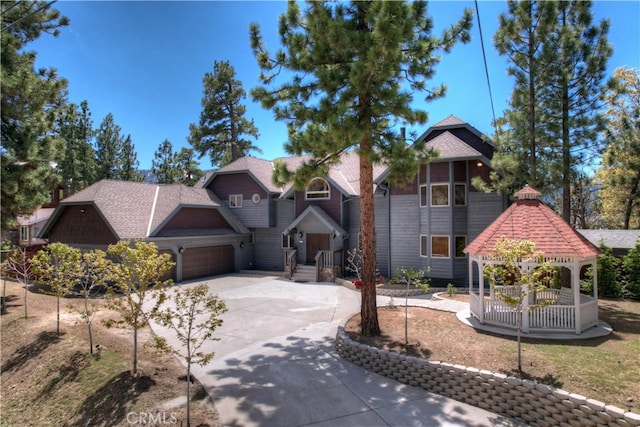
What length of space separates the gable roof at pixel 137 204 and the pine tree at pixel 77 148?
13.7 metres

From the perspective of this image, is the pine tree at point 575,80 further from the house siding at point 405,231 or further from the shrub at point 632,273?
the house siding at point 405,231

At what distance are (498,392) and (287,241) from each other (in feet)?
51.7

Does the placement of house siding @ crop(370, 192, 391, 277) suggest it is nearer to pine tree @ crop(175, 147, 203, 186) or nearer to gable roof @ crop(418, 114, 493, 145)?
gable roof @ crop(418, 114, 493, 145)

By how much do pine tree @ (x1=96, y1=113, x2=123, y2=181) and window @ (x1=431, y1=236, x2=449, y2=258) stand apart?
32.8m

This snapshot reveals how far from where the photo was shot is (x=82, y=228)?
1867 cm

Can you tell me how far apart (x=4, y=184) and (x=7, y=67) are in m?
4.50

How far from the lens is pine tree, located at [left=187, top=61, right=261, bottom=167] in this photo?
35.1 metres

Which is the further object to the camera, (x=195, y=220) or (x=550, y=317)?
(x=195, y=220)

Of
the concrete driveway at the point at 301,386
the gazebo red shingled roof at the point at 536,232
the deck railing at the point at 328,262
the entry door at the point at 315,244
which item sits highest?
the gazebo red shingled roof at the point at 536,232

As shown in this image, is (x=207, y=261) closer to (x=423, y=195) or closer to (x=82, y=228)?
(x=82, y=228)

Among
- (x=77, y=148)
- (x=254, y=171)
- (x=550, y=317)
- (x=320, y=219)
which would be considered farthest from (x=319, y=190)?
(x=77, y=148)

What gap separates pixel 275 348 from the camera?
933 centimetres

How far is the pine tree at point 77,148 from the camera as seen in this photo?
3088 cm

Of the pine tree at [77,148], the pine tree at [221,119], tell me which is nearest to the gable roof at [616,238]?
the pine tree at [221,119]
